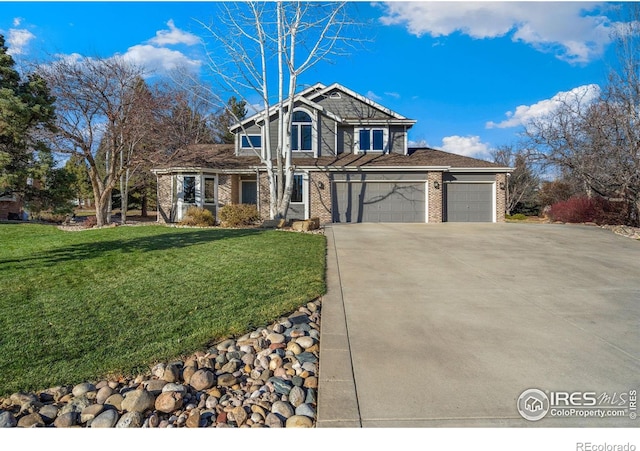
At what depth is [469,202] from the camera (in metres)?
17.9

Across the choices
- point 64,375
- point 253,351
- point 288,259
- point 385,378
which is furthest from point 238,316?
point 288,259

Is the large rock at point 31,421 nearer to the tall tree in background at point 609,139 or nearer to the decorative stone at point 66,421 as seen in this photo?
the decorative stone at point 66,421

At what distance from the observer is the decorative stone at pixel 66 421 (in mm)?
2537

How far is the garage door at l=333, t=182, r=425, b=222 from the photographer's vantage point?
1745 cm

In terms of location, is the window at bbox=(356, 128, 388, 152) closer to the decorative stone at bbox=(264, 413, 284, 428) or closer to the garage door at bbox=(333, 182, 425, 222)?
the garage door at bbox=(333, 182, 425, 222)

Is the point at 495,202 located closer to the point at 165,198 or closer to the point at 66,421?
the point at 165,198

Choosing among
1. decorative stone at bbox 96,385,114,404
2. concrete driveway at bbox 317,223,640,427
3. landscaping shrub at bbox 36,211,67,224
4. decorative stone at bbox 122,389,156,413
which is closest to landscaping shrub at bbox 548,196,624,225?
concrete driveway at bbox 317,223,640,427

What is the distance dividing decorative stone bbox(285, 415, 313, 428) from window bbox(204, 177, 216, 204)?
54.3 ft

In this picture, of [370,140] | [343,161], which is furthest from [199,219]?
[370,140]

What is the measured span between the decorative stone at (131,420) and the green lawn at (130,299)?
2.02ft

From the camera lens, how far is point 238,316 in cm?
435

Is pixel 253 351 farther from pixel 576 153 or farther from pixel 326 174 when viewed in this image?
pixel 576 153

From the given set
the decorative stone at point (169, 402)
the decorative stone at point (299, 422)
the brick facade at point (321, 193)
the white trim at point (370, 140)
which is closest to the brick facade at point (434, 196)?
the white trim at point (370, 140)

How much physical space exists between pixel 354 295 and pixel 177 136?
72.2 ft
